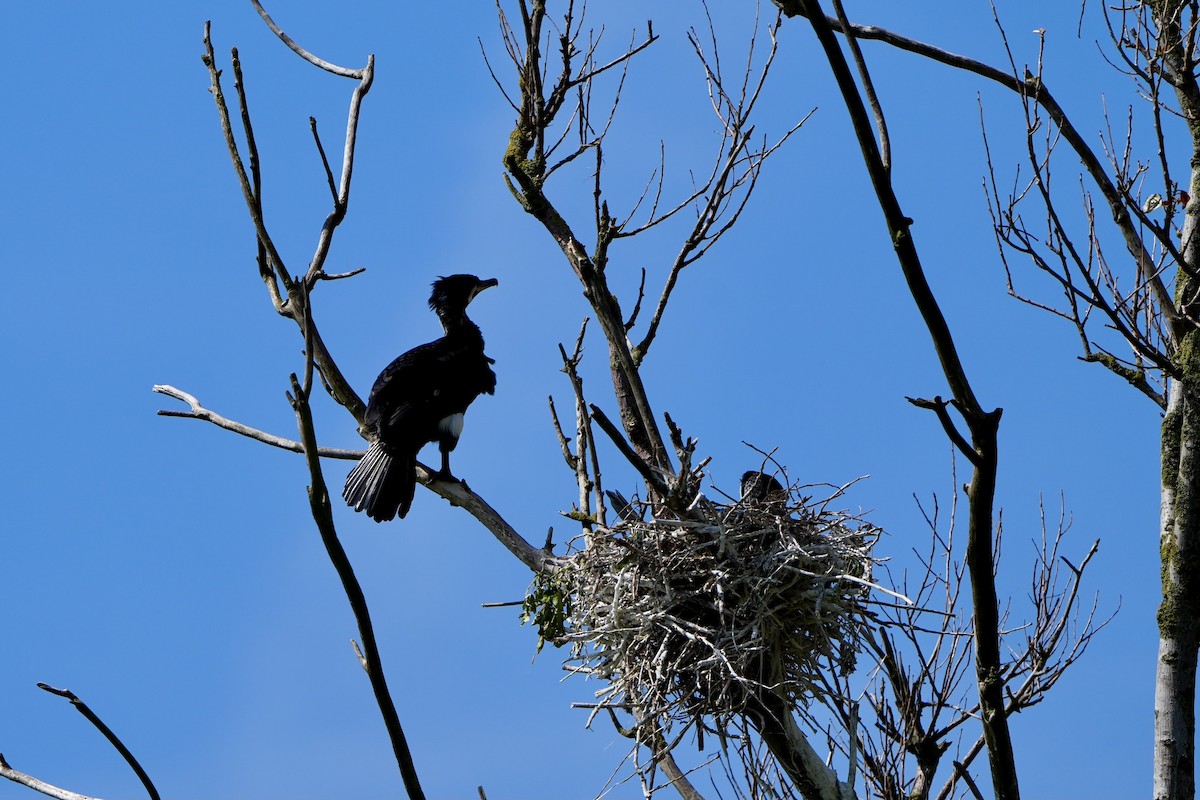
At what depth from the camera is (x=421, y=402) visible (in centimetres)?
823

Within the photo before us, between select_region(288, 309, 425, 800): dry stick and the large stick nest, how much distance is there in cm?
272

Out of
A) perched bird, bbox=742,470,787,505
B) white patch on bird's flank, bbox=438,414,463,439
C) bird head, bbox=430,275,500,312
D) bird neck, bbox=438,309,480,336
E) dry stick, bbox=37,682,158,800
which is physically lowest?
dry stick, bbox=37,682,158,800

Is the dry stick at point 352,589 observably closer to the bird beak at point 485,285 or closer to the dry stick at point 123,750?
the dry stick at point 123,750

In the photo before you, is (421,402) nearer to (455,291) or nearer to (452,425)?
(452,425)

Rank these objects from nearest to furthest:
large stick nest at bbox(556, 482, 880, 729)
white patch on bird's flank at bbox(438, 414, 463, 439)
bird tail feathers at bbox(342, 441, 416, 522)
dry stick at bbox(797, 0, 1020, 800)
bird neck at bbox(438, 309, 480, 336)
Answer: dry stick at bbox(797, 0, 1020, 800)
large stick nest at bbox(556, 482, 880, 729)
bird tail feathers at bbox(342, 441, 416, 522)
white patch on bird's flank at bbox(438, 414, 463, 439)
bird neck at bbox(438, 309, 480, 336)

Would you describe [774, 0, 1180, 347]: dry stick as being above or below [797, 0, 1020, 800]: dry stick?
above

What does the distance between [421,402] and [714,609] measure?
11.7ft

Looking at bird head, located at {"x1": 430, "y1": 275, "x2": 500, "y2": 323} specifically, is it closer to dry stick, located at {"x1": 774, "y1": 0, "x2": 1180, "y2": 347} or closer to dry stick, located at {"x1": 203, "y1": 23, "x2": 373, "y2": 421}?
dry stick, located at {"x1": 774, "y1": 0, "x2": 1180, "y2": 347}

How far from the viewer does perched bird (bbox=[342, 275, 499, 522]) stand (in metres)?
7.93

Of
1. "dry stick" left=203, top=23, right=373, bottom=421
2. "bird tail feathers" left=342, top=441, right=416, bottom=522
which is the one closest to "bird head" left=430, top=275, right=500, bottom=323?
"bird tail feathers" left=342, top=441, right=416, bottom=522

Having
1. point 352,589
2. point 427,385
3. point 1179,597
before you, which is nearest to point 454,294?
point 427,385

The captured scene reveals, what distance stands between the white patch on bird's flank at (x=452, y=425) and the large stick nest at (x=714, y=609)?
10.5ft

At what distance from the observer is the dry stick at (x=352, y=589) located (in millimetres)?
2281

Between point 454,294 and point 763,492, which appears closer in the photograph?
point 763,492
